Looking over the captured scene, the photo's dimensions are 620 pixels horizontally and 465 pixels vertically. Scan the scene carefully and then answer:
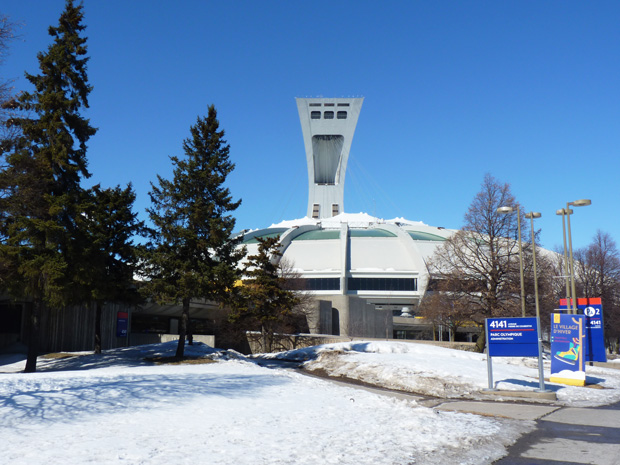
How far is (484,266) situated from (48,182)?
21.1 m

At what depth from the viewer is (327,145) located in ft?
342

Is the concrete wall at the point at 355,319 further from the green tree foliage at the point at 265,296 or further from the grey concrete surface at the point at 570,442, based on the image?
the grey concrete surface at the point at 570,442

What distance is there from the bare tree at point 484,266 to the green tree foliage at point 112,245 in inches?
636

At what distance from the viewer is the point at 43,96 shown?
20.9 metres

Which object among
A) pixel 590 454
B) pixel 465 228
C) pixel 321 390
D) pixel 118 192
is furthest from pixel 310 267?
pixel 590 454

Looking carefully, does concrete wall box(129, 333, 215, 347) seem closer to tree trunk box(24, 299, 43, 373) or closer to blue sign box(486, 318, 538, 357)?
tree trunk box(24, 299, 43, 373)

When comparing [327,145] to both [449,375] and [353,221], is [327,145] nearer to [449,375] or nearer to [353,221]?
[353,221]

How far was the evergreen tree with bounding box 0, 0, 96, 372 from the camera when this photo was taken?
62.5 ft

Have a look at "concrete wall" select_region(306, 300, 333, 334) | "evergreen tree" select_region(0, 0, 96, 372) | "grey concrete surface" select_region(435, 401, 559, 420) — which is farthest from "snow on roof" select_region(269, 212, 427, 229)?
"grey concrete surface" select_region(435, 401, 559, 420)

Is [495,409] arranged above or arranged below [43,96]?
below

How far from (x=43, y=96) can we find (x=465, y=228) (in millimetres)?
21208

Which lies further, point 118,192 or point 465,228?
point 465,228

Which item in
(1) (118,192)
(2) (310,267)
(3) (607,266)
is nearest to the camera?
(1) (118,192)

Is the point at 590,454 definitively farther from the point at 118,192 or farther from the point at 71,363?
the point at 118,192
